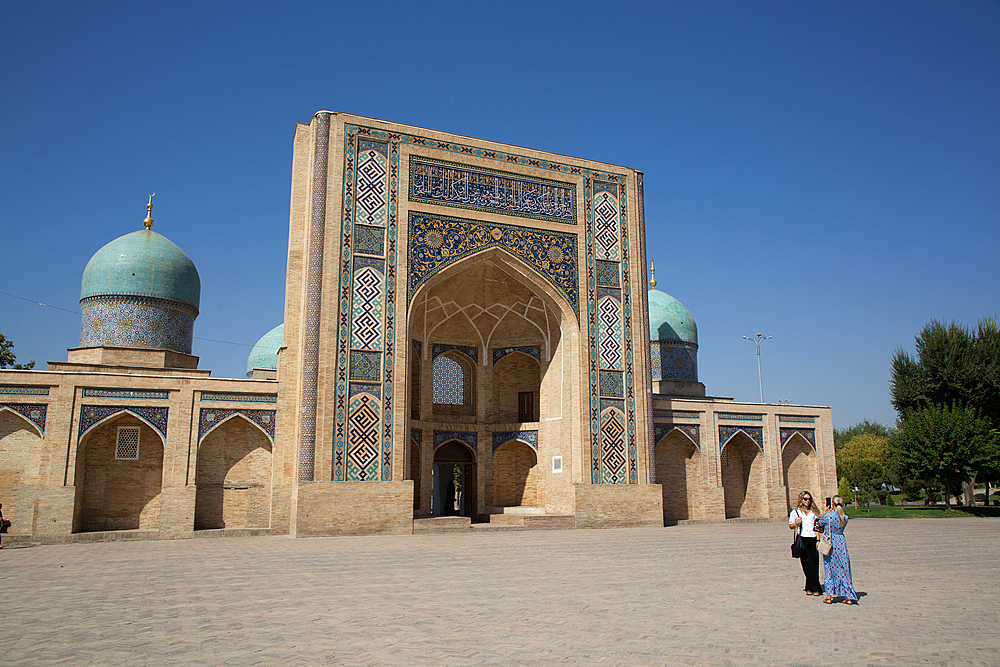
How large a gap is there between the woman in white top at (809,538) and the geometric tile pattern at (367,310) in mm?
8101

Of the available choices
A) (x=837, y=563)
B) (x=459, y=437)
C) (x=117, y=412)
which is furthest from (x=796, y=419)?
(x=117, y=412)

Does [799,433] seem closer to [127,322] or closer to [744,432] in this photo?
[744,432]

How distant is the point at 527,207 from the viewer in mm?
14164

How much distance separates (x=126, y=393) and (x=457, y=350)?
6722 mm

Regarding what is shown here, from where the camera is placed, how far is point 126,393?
11.9m

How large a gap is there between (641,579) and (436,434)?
977 cm

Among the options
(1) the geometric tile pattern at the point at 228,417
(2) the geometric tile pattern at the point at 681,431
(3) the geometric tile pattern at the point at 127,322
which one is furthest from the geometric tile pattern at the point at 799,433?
(3) the geometric tile pattern at the point at 127,322

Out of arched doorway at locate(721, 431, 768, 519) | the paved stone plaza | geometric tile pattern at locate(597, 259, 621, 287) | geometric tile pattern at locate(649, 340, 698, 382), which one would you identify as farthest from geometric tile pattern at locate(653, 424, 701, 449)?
the paved stone plaza

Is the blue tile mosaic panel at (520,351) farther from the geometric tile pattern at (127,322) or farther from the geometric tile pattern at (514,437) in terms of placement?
the geometric tile pattern at (127,322)

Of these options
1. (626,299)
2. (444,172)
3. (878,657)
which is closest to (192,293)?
(444,172)

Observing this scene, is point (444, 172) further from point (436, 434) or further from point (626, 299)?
point (436, 434)

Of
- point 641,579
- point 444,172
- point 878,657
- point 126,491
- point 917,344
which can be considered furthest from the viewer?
point 917,344

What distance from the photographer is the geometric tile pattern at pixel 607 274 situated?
1448 cm

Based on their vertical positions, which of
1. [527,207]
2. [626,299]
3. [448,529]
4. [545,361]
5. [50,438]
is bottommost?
[448,529]
